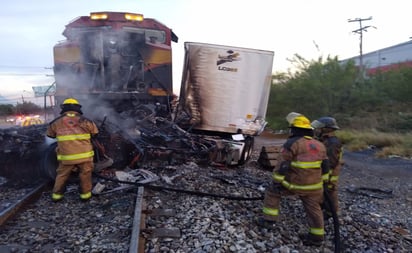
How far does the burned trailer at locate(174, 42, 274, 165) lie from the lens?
8445 mm

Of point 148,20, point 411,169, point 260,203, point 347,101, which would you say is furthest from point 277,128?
point 260,203

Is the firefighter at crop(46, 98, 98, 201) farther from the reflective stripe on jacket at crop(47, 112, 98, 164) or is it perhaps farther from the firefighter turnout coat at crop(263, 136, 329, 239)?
the firefighter turnout coat at crop(263, 136, 329, 239)

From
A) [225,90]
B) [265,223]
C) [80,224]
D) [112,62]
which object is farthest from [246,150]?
[80,224]

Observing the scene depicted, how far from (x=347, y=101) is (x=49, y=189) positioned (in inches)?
793

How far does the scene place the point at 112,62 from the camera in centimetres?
773

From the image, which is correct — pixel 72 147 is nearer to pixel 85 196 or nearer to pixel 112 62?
pixel 85 196

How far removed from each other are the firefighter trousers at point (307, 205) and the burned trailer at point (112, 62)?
14.3ft

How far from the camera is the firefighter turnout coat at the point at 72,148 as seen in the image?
5320mm

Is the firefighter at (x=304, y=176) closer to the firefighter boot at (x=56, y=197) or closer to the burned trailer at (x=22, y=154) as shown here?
the firefighter boot at (x=56, y=197)

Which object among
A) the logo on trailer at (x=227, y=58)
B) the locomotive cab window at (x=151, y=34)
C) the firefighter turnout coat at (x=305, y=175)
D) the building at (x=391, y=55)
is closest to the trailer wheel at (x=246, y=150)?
the logo on trailer at (x=227, y=58)

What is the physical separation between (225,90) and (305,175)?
4.66 m

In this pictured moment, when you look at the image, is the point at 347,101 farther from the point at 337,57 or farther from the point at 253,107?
the point at 253,107

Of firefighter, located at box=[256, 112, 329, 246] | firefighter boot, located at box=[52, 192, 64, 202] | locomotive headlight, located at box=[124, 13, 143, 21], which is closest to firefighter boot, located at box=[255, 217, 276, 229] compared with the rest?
firefighter, located at box=[256, 112, 329, 246]

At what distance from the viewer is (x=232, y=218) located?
176 inches
